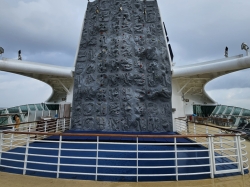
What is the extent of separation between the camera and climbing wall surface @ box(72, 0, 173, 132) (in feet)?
21.2

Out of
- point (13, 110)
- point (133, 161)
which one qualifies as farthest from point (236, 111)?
point (13, 110)

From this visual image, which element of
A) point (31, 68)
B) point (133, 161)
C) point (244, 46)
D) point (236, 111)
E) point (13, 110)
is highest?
point (244, 46)

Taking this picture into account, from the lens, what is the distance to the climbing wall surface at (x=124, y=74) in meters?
6.47

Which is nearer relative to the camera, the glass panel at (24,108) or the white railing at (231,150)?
the white railing at (231,150)

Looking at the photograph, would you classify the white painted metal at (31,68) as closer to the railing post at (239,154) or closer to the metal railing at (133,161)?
the metal railing at (133,161)

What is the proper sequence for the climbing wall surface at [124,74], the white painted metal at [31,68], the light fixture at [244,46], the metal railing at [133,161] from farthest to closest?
the white painted metal at [31,68], the climbing wall surface at [124,74], the light fixture at [244,46], the metal railing at [133,161]

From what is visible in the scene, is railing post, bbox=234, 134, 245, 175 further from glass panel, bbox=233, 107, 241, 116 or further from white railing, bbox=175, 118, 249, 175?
glass panel, bbox=233, 107, 241, 116

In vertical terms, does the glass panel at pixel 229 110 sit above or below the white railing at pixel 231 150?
above

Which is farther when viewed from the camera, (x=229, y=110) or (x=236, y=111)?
(x=229, y=110)

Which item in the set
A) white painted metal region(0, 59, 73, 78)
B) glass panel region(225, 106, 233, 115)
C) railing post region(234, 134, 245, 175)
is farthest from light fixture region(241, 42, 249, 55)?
glass panel region(225, 106, 233, 115)

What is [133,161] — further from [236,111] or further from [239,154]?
[236,111]

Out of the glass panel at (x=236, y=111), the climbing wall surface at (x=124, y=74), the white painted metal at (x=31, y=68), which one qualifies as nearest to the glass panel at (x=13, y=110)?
the white painted metal at (x=31, y=68)

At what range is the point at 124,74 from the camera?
6625 mm

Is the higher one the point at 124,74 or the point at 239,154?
the point at 124,74
